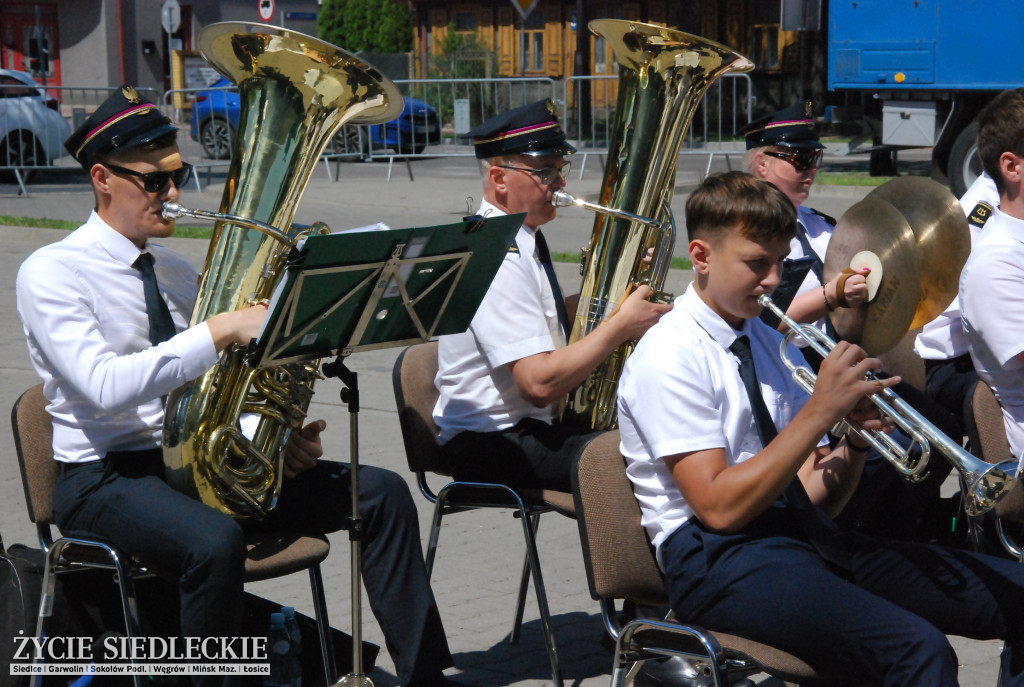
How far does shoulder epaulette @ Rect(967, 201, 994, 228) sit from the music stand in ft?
5.47

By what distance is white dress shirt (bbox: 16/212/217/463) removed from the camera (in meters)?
3.05

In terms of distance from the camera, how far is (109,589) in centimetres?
338

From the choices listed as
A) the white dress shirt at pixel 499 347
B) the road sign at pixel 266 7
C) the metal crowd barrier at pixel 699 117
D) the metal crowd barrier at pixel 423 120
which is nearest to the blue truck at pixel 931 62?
the metal crowd barrier at pixel 699 117

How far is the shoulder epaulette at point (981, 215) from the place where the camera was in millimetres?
3984

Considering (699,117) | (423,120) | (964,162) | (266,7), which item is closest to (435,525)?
(964,162)

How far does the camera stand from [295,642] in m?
3.46

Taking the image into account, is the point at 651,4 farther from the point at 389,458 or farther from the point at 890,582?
the point at 890,582

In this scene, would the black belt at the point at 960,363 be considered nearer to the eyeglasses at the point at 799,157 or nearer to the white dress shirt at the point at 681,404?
the eyeglasses at the point at 799,157

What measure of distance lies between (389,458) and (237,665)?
9.05 ft

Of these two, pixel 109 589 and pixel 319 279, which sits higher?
pixel 319 279

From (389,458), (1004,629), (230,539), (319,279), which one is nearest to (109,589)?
(230,539)

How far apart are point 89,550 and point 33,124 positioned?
502 inches

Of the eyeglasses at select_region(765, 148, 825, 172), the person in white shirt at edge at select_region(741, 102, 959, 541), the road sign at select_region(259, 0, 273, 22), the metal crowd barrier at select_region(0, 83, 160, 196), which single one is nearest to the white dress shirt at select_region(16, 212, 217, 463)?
the person in white shirt at edge at select_region(741, 102, 959, 541)

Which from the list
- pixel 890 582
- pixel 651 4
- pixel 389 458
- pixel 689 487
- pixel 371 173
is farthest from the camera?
pixel 651 4
